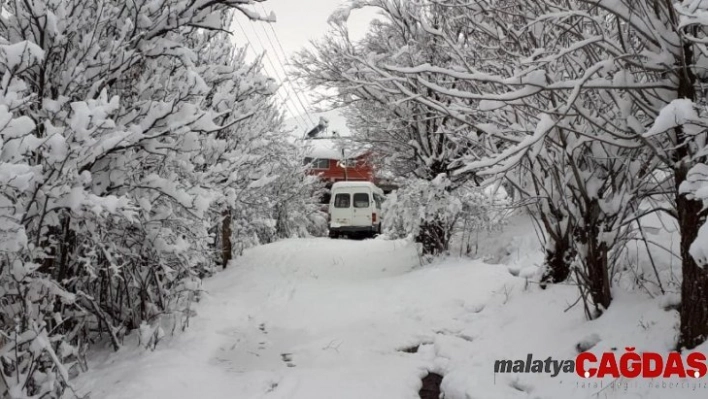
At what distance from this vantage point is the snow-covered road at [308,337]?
3.84m

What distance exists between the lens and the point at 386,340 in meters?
5.06

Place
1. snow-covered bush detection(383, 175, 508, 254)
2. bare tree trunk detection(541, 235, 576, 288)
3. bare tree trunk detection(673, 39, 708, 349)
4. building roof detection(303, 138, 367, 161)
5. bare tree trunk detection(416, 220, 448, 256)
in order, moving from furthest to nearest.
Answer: building roof detection(303, 138, 367, 161) → bare tree trunk detection(416, 220, 448, 256) → snow-covered bush detection(383, 175, 508, 254) → bare tree trunk detection(541, 235, 576, 288) → bare tree trunk detection(673, 39, 708, 349)

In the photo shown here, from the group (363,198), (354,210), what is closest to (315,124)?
(363,198)

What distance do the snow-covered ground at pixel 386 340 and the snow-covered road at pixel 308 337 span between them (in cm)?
2

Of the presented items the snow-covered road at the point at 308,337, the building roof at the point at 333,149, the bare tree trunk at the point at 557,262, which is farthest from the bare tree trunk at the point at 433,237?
the bare tree trunk at the point at 557,262

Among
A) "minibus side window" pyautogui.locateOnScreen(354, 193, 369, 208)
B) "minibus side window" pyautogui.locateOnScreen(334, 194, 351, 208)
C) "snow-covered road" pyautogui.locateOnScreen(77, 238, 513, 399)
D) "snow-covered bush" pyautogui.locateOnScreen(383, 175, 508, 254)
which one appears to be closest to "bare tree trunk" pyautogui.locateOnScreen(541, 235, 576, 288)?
"snow-covered road" pyautogui.locateOnScreen(77, 238, 513, 399)

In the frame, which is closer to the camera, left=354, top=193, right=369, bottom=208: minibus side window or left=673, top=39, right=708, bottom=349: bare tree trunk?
left=673, top=39, right=708, bottom=349: bare tree trunk

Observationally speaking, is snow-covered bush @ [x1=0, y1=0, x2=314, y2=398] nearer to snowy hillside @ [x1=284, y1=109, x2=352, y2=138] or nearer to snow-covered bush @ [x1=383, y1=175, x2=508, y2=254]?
snow-covered bush @ [x1=383, y1=175, x2=508, y2=254]

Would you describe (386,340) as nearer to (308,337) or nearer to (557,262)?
(308,337)

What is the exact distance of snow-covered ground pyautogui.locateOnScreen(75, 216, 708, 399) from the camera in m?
3.52

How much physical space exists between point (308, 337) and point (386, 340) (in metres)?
0.89

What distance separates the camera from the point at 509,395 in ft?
11.1

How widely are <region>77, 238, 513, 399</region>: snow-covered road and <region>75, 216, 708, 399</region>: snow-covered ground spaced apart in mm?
17

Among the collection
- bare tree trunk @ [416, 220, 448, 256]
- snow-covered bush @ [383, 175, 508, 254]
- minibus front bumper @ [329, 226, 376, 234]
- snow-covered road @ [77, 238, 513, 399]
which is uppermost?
snow-covered bush @ [383, 175, 508, 254]
